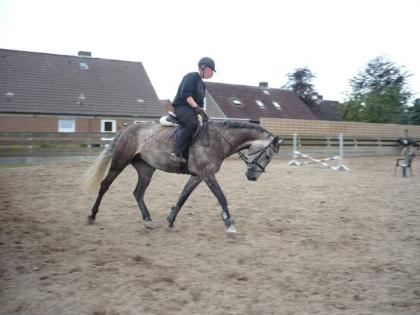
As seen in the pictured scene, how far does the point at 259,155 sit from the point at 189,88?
1.59 meters

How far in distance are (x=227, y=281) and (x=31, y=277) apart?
2.11 m

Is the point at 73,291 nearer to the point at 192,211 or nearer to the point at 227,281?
the point at 227,281

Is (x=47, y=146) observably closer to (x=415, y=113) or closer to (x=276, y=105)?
(x=276, y=105)

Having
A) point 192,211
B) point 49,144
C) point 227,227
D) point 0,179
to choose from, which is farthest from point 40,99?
point 227,227

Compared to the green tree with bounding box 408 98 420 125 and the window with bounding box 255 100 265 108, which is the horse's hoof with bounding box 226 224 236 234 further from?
the green tree with bounding box 408 98 420 125

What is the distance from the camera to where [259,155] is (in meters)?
6.78

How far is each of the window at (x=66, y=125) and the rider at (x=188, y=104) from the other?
81.3 feet

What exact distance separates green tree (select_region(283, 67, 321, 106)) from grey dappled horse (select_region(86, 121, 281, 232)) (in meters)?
44.7

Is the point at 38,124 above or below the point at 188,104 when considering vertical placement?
above

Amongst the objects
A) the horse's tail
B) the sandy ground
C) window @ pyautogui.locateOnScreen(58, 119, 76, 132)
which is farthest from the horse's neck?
window @ pyautogui.locateOnScreen(58, 119, 76, 132)

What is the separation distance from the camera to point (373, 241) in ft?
20.2

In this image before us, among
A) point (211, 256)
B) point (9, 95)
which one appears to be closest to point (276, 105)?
point (9, 95)

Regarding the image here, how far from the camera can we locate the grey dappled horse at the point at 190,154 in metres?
6.65

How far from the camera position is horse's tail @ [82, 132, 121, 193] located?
24.1ft
